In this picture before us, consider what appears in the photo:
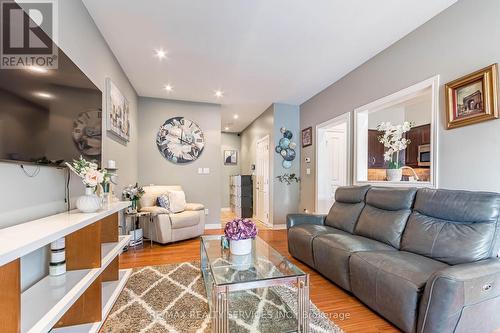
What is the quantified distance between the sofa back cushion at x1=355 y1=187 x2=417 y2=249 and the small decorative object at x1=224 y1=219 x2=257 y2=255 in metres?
1.28

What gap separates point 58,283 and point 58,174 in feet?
2.45

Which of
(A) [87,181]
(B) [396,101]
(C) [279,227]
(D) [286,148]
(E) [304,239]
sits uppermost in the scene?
(B) [396,101]

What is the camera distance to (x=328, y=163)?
4348 mm

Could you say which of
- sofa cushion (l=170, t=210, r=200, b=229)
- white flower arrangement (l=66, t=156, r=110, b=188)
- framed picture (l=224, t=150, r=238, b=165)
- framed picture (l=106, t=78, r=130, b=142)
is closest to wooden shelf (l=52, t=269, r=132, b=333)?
white flower arrangement (l=66, t=156, r=110, b=188)

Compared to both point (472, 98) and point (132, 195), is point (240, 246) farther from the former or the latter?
point (472, 98)

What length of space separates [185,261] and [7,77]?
7.82 ft

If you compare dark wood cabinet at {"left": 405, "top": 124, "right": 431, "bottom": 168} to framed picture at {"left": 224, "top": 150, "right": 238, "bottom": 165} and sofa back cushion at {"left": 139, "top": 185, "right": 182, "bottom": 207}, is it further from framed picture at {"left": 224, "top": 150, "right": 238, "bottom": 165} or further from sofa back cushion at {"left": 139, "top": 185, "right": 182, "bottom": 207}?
sofa back cushion at {"left": 139, "top": 185, "right": 182, "bottom": 207}

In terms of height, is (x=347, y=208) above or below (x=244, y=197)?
above

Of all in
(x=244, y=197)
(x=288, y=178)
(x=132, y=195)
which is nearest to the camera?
(x=132, y=195)

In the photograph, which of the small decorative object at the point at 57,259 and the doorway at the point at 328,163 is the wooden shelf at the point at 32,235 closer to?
the small decorative object at the point at 57,259

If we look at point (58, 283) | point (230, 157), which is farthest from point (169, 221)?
point (230, 157)

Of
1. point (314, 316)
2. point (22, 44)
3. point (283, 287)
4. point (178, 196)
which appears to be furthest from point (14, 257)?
point (178, 196)

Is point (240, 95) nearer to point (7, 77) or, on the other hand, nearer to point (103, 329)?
point (7, 77)

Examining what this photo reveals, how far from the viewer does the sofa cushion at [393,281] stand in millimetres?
1460
